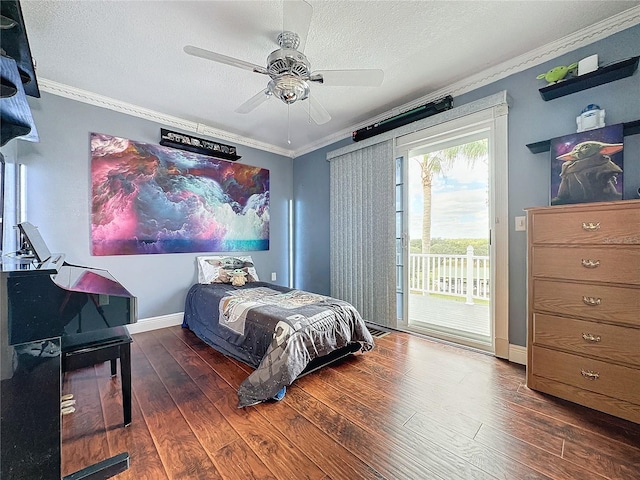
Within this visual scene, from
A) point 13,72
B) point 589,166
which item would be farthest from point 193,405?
point 589,166

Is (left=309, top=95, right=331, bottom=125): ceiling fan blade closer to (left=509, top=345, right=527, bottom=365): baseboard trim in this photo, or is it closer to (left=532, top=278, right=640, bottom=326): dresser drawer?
(left=532, top=278, right=640, bottom=326): dresser drawer

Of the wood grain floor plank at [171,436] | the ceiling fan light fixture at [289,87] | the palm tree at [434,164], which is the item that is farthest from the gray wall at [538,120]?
the wood grain floor plank at [171,436]

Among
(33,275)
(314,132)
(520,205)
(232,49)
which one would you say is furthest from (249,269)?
(520,205)

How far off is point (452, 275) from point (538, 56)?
289 centimetres

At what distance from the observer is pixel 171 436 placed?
1.47 metres

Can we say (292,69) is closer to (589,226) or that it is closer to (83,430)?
(589,226)

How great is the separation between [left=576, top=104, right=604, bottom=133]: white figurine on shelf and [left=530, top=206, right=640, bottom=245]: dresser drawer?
697 mm

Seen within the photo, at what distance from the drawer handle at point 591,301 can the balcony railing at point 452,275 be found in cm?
216

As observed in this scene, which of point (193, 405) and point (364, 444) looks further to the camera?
point (193, 405)

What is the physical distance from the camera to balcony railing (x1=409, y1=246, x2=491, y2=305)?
13.0ft

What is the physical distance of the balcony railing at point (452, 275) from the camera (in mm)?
3973

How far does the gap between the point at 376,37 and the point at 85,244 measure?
3.35 meters

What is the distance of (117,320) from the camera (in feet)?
3.61

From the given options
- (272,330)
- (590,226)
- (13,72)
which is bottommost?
(272,330)
